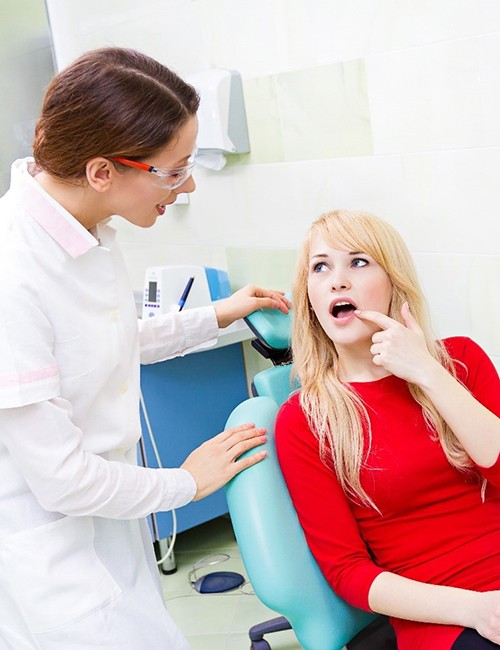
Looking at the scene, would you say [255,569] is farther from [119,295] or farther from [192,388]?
[192,388]

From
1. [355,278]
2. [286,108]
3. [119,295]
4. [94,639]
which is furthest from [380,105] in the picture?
[94,639]

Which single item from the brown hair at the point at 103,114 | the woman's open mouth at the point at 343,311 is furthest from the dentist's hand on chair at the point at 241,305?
the brown hair at the point at 103,114

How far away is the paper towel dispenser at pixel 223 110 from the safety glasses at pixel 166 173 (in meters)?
1.24

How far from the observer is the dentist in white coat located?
1322 mm

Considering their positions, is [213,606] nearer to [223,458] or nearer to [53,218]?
[223,458]

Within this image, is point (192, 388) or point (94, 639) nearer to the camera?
point (94, 639)

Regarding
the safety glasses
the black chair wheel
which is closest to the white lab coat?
the safety glasses

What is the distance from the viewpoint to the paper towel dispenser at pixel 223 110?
2.66 metres

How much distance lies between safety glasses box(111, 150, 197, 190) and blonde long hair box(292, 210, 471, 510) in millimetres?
384

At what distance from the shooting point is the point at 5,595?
146cm

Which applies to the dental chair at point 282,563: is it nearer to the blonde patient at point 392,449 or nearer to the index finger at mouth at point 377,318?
the blonde patient at point 392,449

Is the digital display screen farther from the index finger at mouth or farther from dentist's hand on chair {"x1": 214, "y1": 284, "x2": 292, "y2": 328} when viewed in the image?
the index finger at mouth

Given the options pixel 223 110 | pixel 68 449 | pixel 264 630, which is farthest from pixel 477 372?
pixel 223 110

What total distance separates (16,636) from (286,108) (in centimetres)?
166
